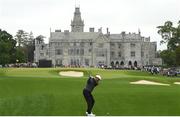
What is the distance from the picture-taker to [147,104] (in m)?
33.8

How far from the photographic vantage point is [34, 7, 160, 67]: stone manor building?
178 meters

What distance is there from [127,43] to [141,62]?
8.07m

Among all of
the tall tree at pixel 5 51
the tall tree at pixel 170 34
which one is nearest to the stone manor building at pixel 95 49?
the tall tree at pixel 5 51

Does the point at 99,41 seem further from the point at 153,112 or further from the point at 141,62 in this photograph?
the point at 153,112

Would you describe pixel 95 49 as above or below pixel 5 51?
above

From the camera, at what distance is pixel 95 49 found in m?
179

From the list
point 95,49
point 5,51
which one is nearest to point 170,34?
point 5,51

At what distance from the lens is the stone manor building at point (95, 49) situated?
178 meters

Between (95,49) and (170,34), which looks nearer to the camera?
(170,34)

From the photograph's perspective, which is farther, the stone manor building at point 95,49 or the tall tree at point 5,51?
the stone manor building at point 95,49

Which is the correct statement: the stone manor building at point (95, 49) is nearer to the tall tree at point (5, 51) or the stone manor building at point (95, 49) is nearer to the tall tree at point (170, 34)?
the tall tree at point (5, 51)

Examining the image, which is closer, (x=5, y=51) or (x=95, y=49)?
(x=5, y=51)

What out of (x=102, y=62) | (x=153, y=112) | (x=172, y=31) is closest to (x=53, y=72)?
(x=172, y=31)

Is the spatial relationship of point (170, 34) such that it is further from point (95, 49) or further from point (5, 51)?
point (95, 49)
